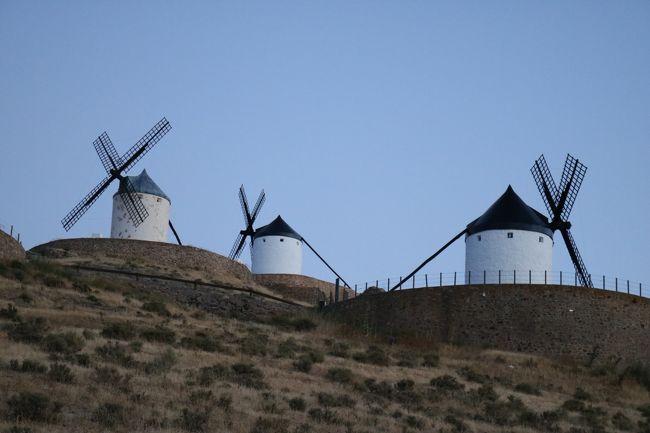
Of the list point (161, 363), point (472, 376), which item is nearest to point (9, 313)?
point (161, 363)

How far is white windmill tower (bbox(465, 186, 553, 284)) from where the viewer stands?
3397cm

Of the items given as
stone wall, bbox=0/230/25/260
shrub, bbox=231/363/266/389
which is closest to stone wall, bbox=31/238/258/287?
stone wall, bbox=0/230/25/260

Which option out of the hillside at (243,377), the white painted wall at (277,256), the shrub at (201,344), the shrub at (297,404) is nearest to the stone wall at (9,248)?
the hillside at (243,377)

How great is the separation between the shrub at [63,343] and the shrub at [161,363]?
171 cm

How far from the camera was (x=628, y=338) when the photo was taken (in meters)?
30.7

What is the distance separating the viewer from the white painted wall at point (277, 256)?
51938 millimetres

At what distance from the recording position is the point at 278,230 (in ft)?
173

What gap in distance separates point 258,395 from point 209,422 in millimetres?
2761

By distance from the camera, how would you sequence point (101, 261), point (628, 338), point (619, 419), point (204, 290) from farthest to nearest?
point (101, 261)
point (204, 290)
point (628, 338)
point (619, 419)

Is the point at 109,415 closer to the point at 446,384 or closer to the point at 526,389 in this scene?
the point at 446,384

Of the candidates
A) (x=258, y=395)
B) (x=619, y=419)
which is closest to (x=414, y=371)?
(x=619, y=419)

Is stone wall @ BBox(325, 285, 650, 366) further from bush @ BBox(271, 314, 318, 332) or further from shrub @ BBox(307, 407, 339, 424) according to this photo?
shrub @ BBox(307, 407, 339, 424)

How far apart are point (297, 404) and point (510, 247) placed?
18.0 meters

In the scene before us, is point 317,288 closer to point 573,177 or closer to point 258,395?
point 573,177
